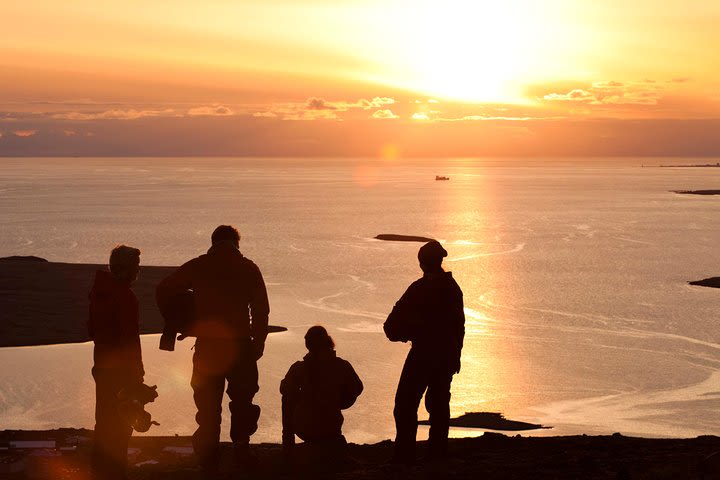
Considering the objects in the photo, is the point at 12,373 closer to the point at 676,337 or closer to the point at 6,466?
the point at 6,466

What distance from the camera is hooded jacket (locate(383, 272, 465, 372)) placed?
9.68m

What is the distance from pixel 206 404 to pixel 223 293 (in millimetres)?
1069

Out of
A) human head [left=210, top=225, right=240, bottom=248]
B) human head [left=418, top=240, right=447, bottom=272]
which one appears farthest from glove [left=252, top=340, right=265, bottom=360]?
human head [left=418, top=240, right=447, bottom=272]

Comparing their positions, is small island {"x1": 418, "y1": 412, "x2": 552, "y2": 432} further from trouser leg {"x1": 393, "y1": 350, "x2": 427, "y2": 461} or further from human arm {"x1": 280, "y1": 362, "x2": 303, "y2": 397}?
human arm {"x1": 280, "y1": 362, "x2": 303, "y2": 397}

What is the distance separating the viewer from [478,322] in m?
44.4

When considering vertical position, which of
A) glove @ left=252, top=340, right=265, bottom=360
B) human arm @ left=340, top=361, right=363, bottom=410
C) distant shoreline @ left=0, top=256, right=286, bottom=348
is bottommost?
distant shoreline @ left=0, top=256, right=286, bottom=348

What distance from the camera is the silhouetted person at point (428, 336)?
31.8 feet

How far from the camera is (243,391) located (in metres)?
9.33

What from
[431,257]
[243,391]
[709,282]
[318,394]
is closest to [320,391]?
[318,394]

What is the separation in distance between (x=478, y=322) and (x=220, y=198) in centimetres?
14740

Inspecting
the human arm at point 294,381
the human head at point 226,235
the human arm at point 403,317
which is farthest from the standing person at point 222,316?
the human arm at point 403,317

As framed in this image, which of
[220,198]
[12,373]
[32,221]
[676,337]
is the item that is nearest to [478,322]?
[676,337]

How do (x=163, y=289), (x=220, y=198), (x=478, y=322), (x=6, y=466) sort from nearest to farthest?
(x=163, y=289), (x=6, y=466), (x=478, y=322), (x=220, y=198)

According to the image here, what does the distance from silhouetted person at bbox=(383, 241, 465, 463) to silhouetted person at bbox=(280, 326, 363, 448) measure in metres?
0.58
